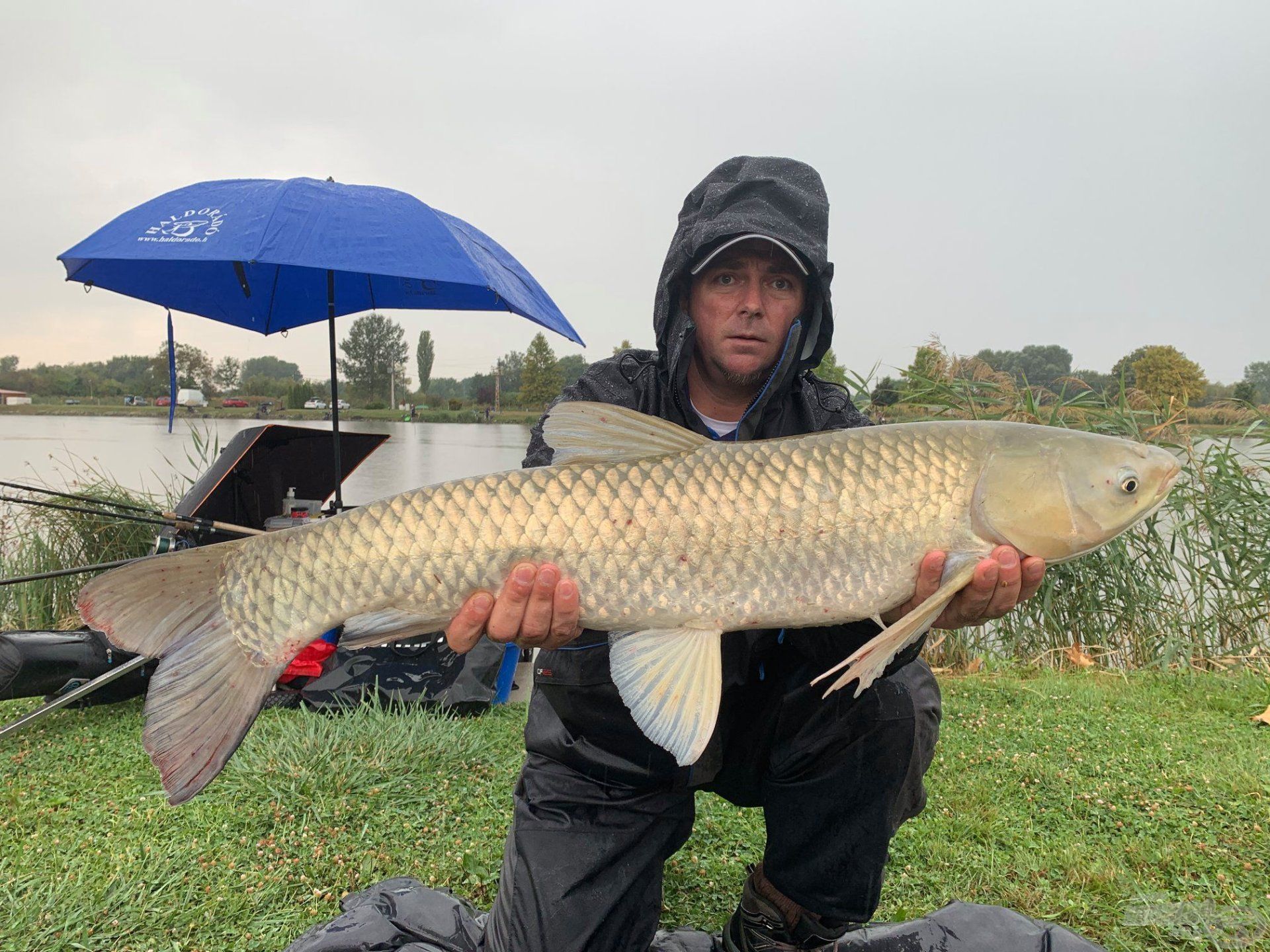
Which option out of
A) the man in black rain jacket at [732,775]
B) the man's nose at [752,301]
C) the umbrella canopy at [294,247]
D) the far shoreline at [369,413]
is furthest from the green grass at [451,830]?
the far shoreline at [369,413]

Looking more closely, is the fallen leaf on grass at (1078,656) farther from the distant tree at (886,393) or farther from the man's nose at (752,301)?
the man's nose at (752,301)

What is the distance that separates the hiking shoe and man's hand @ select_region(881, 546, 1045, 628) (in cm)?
64

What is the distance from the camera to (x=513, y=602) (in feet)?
4.28

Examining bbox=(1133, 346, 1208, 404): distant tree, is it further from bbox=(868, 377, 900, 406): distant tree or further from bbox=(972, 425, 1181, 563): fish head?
bbox=(972, 425, 1181, 563): fish head

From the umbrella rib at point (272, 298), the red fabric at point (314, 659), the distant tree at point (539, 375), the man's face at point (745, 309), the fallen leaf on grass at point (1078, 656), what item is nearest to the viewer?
the man's face at point (745, 309)

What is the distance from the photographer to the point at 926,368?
13.6 feet

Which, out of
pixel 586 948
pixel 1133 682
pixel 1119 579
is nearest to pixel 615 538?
pixel 586 948

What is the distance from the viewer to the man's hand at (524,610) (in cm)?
129

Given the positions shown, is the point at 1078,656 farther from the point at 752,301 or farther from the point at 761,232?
the point at 761,232

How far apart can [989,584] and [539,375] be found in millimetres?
34392

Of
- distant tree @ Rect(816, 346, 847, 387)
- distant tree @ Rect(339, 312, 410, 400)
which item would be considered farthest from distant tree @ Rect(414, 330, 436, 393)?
distant tree @ Rect(816, 346, 847, 387)

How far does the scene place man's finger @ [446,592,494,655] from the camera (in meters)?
1.32

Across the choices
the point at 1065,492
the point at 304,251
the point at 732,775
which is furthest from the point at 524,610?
the point at 304,251

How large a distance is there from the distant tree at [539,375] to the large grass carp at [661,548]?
3007 cm
